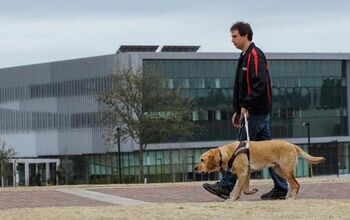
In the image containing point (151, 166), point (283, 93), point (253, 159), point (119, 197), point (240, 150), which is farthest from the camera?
point (283, 93)

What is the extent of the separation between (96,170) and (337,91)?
2638cm

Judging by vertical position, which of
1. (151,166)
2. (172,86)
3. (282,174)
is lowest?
(151,166)

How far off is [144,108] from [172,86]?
1531 centimetres

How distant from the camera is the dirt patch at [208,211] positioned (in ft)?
28.7

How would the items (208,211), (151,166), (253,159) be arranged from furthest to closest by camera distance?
(151,166)
(253,159)
(208,211)

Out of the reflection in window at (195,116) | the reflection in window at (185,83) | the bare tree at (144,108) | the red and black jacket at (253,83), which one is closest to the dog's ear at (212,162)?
the red and black jacket at (253,83)

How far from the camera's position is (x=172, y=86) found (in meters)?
77.4

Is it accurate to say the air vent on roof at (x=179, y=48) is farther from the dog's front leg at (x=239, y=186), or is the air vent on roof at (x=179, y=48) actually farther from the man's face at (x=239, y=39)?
the dog's front leg at (x=239, y=186)

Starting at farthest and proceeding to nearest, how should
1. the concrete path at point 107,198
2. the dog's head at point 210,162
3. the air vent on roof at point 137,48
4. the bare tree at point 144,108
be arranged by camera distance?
1. the air vent on roof at point 137,48
2. the bare tree at point 144,108
3. the concrete path at point 107,198
4. the dog's head at point 210,162

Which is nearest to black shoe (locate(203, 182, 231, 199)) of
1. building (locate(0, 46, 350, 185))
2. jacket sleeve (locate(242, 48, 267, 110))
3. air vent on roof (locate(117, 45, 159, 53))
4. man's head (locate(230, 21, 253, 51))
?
jacket sleeve (locate(242, 48, 267, 110))

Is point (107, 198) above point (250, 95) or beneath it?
beneath

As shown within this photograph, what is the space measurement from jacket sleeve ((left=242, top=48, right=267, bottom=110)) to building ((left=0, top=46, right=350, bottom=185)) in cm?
6512

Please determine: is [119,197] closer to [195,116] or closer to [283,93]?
[195,116]

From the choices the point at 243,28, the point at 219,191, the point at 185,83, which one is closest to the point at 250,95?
the point at 243,28
